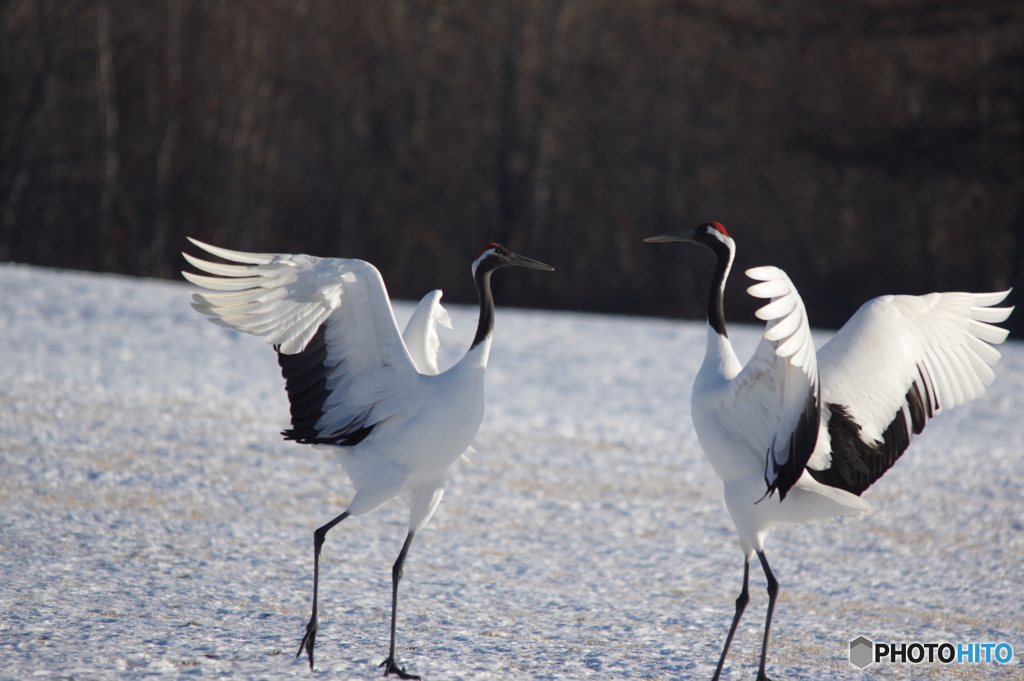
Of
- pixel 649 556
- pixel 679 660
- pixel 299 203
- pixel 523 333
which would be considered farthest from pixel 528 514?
pixel 299 203

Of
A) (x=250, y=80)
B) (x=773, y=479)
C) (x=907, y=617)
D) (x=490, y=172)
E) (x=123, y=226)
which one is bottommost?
(x=907, y=617)

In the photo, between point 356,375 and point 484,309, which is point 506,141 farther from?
point 356,375

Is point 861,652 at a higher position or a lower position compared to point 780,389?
lower

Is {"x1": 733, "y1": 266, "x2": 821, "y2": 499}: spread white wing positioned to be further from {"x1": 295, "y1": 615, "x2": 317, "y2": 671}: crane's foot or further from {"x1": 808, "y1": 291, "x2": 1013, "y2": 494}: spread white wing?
{"x1": 295, "y1": 615, "x2": 317, "y2": 671}: crane's foot

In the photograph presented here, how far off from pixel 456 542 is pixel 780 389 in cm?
274

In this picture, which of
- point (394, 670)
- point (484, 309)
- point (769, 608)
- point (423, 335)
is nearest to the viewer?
point (394, 670)

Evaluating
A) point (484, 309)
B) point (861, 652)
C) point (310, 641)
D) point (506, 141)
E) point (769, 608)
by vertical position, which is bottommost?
point (861, 652)

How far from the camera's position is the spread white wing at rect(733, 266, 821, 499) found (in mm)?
3033

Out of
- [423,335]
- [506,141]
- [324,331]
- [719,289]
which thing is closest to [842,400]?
[719,289]

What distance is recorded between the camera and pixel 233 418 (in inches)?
318

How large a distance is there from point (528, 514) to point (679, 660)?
2.37 meters

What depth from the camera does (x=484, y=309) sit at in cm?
417

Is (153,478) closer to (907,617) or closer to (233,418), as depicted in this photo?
(233,418)

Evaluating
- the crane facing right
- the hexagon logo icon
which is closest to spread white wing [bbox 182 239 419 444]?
the crane facing right
